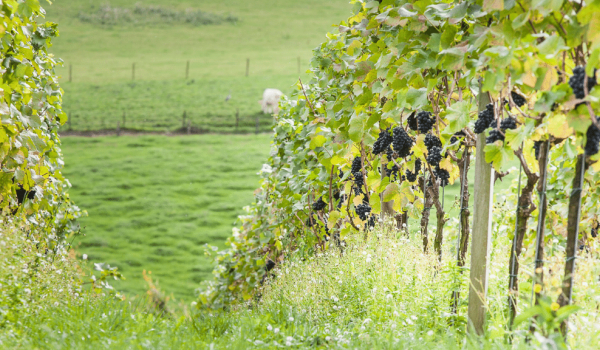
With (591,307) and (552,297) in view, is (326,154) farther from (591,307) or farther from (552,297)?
(552,297)

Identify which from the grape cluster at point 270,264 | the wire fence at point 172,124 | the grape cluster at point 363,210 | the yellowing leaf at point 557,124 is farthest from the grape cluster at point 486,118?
the wire fence at point 172,124

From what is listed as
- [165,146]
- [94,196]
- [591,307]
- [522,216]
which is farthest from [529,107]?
[165,146]

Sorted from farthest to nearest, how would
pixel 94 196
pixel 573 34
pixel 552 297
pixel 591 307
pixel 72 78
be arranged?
pixel 72 78 → pixel 94 196 → pixel 591 307 → pixel 552 297 → pixel 573 34

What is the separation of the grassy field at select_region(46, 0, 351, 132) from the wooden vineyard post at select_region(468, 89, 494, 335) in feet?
72.9

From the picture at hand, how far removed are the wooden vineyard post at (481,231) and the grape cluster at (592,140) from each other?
24.5 inches

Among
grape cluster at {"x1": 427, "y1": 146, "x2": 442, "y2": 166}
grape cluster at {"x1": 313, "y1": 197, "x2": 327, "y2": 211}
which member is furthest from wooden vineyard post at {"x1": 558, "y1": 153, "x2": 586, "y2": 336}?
grape cluster at {"x1": 313, "y1": 197, "x2": 327, "y2": 211}

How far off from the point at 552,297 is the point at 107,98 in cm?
2865

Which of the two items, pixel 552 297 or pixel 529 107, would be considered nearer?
pixel 552 297

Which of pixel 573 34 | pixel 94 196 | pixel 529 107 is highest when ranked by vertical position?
pixel 573 34

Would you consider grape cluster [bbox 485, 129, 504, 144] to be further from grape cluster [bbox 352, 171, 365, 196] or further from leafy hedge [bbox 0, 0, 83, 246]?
leafy hedge [bbox 0, 0, 83, 246]

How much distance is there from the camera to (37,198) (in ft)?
14.4

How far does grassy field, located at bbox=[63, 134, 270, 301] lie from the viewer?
14422 millimetres

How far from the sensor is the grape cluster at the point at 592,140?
1630mm

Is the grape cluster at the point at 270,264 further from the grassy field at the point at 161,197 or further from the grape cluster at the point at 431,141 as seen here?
the grassy field at the point at 161,197
